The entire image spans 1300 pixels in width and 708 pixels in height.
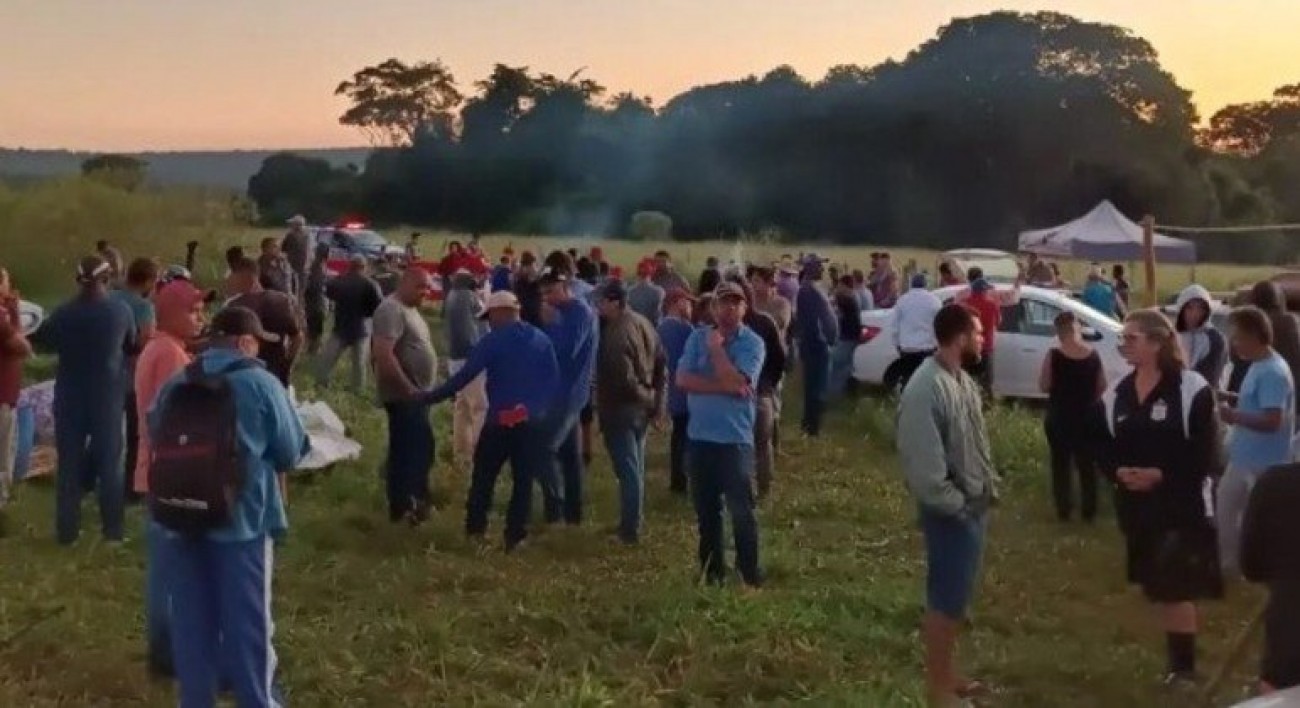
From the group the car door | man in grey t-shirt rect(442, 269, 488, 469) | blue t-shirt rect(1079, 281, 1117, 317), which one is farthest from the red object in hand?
blue t-shirt rect(1079, 281, 1117, 317)

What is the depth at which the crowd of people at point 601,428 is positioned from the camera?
573 centimetres

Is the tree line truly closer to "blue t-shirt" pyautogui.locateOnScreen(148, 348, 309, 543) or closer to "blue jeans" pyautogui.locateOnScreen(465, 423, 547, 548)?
"blue jeans" pyautogui.locateOnScreen(465, 423, 547, 548)

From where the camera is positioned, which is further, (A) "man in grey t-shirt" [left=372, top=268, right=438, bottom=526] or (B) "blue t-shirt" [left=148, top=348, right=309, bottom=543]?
(A) "man in grey t-shirt" [left=372, top=268, right=438, bottom=526]

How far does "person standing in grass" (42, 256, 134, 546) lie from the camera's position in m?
9.21

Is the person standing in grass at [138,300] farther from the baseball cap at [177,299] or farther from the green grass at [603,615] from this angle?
the baseball cap at [177,299]

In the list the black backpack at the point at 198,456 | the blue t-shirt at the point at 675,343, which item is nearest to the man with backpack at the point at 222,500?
the black backpack at the point at 198,456

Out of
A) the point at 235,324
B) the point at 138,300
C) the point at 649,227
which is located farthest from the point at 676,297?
the point at 649,227

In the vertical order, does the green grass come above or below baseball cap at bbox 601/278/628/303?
below

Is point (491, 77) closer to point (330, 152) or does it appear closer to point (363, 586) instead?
point (330, 152)

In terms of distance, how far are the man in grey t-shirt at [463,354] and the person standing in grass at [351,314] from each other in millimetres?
2771

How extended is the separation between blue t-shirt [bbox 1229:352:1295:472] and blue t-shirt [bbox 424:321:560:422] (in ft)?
13.1

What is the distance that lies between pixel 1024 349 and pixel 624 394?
8956 mm

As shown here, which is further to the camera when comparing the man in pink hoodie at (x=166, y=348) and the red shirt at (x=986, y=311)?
the red shirt at (x=986, y=311)

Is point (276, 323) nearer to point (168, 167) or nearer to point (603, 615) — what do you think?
point (603, 615)
